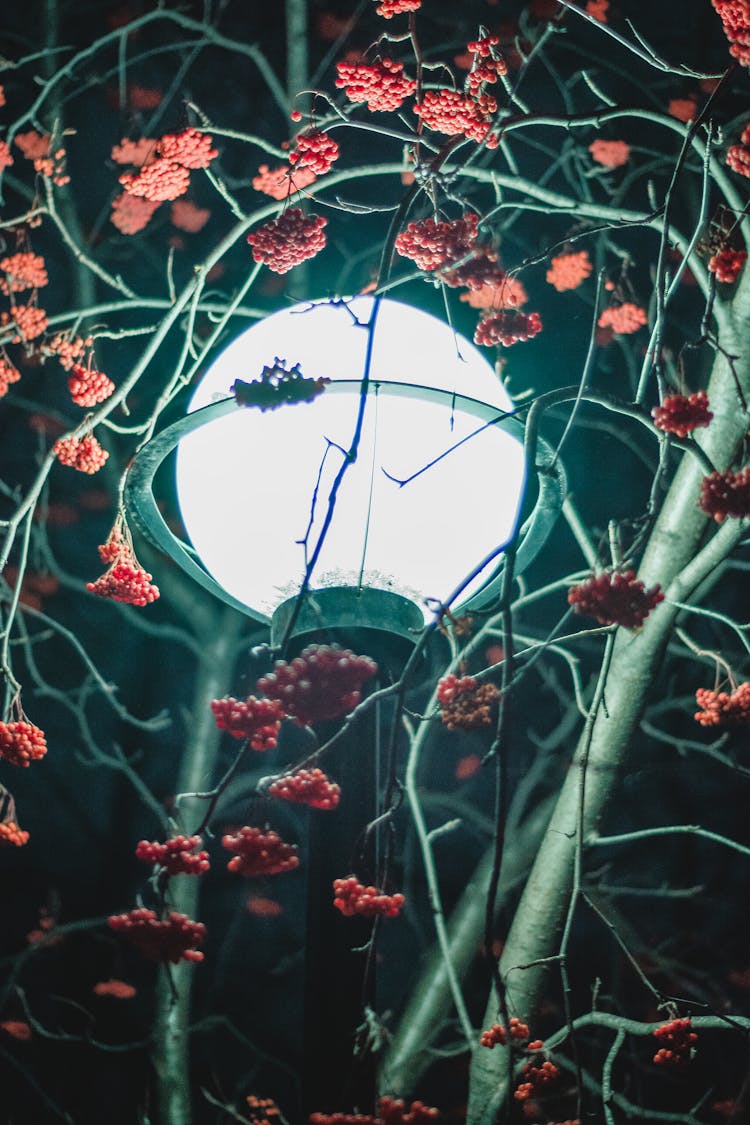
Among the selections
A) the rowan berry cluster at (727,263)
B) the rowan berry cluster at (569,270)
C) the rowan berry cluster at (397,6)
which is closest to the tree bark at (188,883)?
the rowan berry cluster at (569,270)

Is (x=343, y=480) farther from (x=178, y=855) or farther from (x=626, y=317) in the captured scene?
(x=626, y=317)

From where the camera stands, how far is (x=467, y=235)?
2.75 metres

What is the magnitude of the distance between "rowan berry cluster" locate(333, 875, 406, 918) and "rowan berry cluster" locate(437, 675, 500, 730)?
2.67 ft

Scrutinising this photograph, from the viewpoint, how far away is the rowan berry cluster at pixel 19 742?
2.73m

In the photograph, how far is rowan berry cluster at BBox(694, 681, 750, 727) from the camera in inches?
117

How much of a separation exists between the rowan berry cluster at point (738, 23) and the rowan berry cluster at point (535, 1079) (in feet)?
9.28

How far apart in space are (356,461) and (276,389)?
0.69 feet

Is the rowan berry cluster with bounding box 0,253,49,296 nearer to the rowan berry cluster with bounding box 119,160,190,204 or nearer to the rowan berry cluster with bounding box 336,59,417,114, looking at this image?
the rowan berry cluster with bounding box 119,160,190,204

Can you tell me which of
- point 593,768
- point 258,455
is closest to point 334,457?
point 258,455

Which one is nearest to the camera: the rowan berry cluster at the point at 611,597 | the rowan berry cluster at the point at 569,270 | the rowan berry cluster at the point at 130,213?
the rowan berry cluster at the point at 611,597

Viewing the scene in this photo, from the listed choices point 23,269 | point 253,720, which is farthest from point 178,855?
point 23,269

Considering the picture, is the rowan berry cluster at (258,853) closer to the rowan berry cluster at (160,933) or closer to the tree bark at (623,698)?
the rowan berry cluster at (160,933)

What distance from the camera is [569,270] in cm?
557

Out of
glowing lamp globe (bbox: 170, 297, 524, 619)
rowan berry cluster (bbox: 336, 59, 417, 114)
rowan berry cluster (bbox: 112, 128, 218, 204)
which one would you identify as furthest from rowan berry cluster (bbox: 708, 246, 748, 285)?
rowan berry cluster (bbox: 112, 128, 218, 204)
